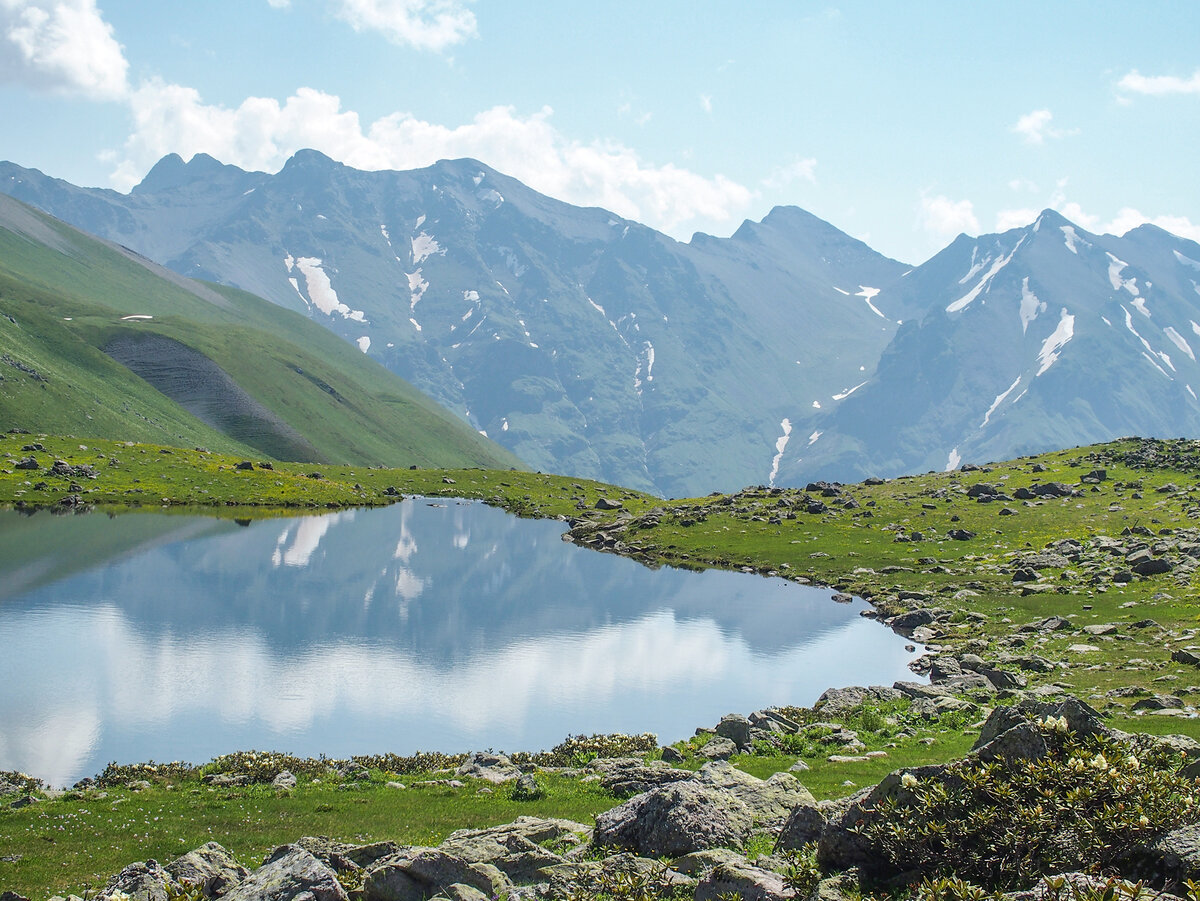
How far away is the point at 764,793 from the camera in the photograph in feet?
78.9

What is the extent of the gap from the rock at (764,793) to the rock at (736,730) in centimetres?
947

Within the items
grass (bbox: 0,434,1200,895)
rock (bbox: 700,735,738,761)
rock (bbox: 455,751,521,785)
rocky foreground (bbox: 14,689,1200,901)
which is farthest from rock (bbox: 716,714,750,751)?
rocky foreground (bbox: 14,689,1200,901)

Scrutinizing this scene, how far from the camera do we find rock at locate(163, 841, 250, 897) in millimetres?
19073

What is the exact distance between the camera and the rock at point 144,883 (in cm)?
1753

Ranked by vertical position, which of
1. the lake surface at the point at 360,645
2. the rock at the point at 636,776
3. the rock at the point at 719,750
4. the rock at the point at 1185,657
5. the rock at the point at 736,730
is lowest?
the lake surface at the point at 360,645

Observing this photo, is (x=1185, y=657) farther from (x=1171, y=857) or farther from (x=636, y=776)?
(x=1171, y=857)

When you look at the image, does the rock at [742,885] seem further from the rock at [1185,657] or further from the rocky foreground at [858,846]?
the rock at [1185,657]

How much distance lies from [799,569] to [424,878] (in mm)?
71217

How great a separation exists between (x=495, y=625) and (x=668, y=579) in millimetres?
23782

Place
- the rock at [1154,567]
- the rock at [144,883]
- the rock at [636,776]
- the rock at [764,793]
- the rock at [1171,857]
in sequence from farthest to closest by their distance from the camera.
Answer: the rock at [1154,567], the rock at [636,776], the rock at [764,793], the rock at [144,883], the rock at [1171,857]

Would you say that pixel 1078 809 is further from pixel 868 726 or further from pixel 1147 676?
pixel 1147 676

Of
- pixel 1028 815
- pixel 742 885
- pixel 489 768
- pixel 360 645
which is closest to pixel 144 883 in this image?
pixel 742 885

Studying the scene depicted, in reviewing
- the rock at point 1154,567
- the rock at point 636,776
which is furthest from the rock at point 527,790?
the rock at point 1154,567

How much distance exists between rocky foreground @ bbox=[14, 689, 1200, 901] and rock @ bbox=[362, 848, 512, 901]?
3cm
